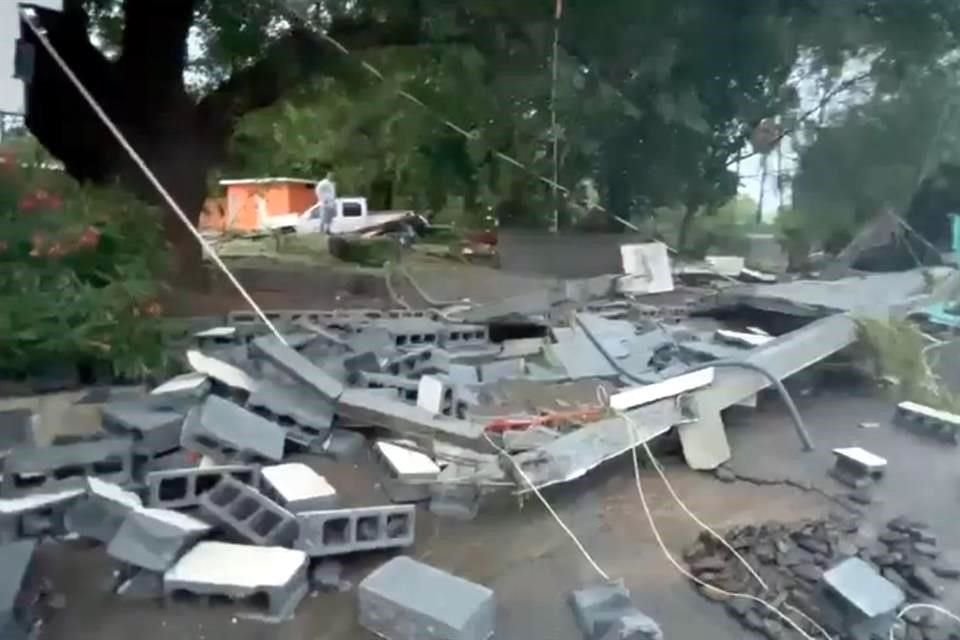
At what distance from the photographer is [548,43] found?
2.89m

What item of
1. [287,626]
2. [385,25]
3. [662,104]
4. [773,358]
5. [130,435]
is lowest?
[287,626]

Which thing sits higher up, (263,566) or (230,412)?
(230,412)

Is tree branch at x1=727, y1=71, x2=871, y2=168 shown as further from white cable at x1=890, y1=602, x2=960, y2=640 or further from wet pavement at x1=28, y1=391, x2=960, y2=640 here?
white cable at x1=890, y1=602, x2=960, y2=640

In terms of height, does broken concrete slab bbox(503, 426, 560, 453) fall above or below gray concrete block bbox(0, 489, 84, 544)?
above

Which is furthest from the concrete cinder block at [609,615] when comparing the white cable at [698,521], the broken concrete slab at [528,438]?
the broken concrete slab at [528,438]

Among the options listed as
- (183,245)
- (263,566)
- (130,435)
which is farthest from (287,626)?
(183,245)

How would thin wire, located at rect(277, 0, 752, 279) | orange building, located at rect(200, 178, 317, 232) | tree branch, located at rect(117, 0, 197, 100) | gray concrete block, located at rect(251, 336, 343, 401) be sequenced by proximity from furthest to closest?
orange building, located at rect(200, 178, 317, 232) < tree branch, located at rect(117, 0, 197, 100) < thin wire, located at rect(277, 0, 752, 279) < gray concrete block, located at rect(251, 336, 343, 401)

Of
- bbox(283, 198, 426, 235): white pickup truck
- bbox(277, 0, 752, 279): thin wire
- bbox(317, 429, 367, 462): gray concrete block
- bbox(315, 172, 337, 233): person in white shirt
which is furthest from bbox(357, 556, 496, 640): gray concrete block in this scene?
bbox(315, 172, 337, 233): person in white shirt

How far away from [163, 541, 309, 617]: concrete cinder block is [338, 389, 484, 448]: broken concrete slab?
0.47 meters

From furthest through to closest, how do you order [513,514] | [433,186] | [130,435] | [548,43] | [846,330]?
[433,186] < [548,43] < [846,330] < [130,435] < [513,514]

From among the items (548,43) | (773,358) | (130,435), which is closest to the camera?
(130,435)

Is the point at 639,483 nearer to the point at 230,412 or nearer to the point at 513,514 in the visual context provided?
the point at 513,514

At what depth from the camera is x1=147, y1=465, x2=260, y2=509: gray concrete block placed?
1389mm

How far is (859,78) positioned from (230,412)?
2.52 m
